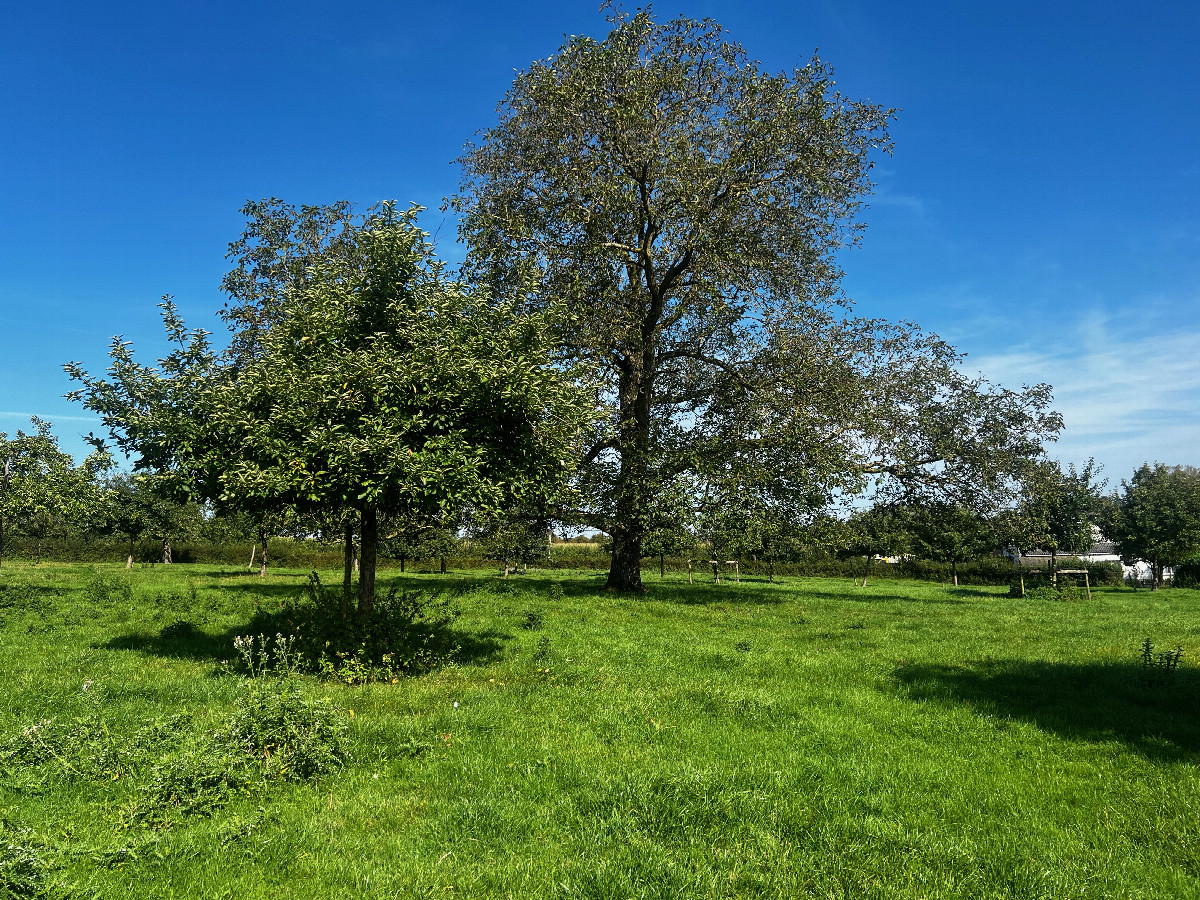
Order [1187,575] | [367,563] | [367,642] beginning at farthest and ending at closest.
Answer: [1187,575] < [367,563] < [367,642]

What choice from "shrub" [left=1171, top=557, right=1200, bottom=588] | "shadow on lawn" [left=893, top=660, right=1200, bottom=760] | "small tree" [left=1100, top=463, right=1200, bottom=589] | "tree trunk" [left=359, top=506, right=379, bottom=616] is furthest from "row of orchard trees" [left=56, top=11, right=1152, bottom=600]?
"shrub" [left=1171, top=557, right=1200, bottom=588]

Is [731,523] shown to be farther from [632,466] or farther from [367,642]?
[367,642]

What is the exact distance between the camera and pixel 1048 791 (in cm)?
727

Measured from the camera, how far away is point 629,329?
22609mm

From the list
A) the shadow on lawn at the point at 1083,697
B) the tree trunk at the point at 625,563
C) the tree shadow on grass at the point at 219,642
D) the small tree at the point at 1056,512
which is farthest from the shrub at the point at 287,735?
the small tree at the point at 1056,512

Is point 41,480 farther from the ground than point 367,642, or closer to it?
farther from the ground

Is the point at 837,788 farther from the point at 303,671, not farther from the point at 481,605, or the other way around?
the point at 481,605

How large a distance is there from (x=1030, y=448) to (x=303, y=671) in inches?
1178

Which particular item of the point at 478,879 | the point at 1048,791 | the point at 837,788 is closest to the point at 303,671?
the point at 478,879

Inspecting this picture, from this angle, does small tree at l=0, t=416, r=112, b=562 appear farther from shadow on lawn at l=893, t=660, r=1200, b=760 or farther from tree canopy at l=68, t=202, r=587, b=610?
shadow on lawn at l=893, t=660, r=1200, b=760

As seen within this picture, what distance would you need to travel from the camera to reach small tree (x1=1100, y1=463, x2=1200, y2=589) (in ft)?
158

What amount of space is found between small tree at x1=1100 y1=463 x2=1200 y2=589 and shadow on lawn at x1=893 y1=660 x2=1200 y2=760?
45896 mm

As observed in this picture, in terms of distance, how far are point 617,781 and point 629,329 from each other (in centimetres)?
1720

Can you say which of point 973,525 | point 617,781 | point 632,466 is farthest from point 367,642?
point 973,525
